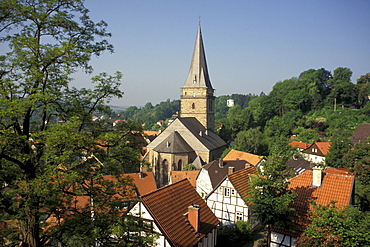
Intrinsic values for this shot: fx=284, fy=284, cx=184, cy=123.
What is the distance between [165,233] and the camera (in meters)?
13.1

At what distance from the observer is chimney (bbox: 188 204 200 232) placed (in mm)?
14219

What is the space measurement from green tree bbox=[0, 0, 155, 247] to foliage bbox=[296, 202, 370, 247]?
26.7 feet

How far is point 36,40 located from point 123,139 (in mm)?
3827

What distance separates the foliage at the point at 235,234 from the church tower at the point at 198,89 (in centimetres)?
Answer: 3071

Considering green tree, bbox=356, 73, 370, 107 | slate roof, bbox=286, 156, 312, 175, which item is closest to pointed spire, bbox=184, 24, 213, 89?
slate roof, bbox=286, 156, 312, 175

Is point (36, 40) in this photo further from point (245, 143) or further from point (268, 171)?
point (245, 143)

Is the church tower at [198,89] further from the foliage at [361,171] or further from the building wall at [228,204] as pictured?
the building wall at [228,204]

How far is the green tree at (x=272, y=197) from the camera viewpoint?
1409cm

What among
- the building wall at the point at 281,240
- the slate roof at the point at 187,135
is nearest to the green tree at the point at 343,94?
the slate roof at the point at 187,135

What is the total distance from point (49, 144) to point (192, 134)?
1367 inches

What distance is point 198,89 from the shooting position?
Answer: 1914 inches

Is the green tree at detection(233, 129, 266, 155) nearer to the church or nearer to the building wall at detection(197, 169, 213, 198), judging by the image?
the church

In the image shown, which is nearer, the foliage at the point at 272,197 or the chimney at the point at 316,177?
the foliage at the point at 272,197

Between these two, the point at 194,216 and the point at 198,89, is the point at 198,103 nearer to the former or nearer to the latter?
the point at 198,89
